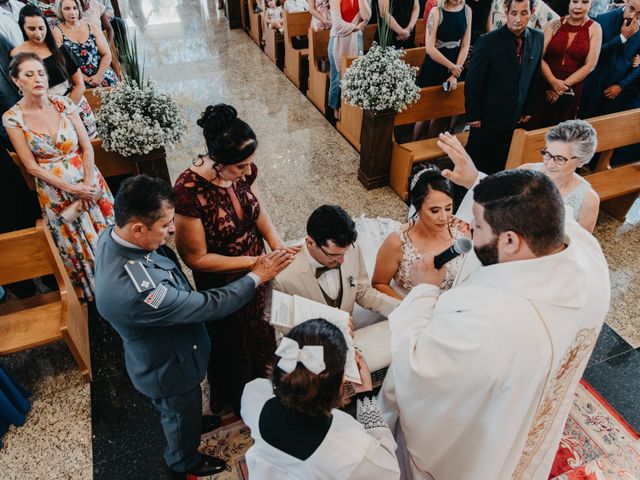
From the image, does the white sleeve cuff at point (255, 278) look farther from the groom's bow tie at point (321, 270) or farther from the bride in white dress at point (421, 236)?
the bride in white dress at point (421, 236)

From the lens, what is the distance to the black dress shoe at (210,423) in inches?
113

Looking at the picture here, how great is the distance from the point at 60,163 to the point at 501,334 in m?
3.12

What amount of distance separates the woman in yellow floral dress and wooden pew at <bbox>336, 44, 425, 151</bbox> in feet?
9.63

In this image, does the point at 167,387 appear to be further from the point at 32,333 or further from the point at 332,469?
the point at 32,333

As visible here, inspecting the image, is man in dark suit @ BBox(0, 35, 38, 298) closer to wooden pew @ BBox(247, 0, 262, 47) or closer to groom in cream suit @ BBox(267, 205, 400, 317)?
groom in cream suit @ BBox(267, 205, 400, 317)

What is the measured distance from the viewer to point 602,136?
14.0 ft

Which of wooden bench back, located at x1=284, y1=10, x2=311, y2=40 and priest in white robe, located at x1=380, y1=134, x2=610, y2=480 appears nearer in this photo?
priest in white robe, located at x1=380, y1=134, x2=610, y2=480

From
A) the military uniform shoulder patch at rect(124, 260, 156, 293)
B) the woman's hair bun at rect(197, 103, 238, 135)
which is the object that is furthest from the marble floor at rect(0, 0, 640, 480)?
the woman's hair bun at rect(197, 103, 238, 135)

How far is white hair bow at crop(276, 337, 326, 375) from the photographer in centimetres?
146

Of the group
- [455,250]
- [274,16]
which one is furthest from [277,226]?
[274,16]

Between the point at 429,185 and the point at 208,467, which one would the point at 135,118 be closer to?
the point at 429,185

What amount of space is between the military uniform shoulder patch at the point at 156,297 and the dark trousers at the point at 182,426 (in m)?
0.60

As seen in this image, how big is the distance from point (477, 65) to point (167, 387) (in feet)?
11.4

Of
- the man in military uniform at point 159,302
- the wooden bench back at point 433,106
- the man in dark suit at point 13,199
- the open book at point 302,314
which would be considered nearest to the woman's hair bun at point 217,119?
the man in military uniform at point 159,302
